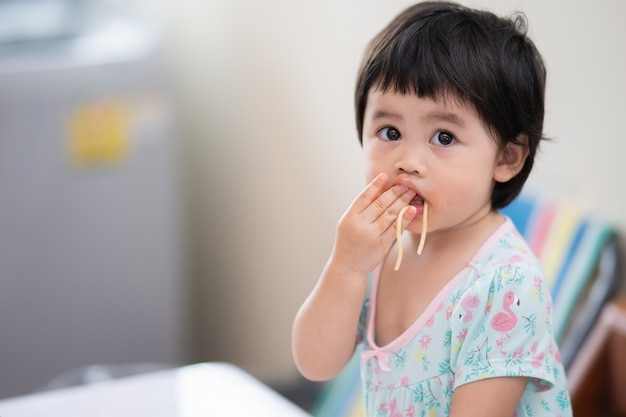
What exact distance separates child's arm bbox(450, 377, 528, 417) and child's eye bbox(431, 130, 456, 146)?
0.20 metres

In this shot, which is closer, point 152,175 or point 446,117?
point 446,117

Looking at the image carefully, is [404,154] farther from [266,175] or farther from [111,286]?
[111,286]

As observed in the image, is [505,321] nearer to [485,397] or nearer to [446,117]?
[485,397]

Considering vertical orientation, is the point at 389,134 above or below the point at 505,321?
above

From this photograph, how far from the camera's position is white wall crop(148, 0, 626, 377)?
124cm

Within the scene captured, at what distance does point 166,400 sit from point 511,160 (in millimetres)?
543

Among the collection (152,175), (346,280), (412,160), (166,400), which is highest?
(412,160)

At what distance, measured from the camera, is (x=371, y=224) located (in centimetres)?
82

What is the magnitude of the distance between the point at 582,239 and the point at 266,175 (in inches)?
36.9

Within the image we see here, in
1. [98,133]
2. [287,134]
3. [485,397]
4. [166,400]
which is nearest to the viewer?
[485,397]

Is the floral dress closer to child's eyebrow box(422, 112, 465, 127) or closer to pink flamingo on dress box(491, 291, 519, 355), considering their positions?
pink flamingo on dress box(491, 291, 519, 355)

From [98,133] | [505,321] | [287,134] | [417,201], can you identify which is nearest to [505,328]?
[505,321]

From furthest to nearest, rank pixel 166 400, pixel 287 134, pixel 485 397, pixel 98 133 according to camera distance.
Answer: pixel 98 133
pixel 287 134
pixel 166 400
pixel 485 397

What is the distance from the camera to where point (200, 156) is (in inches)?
94.3
